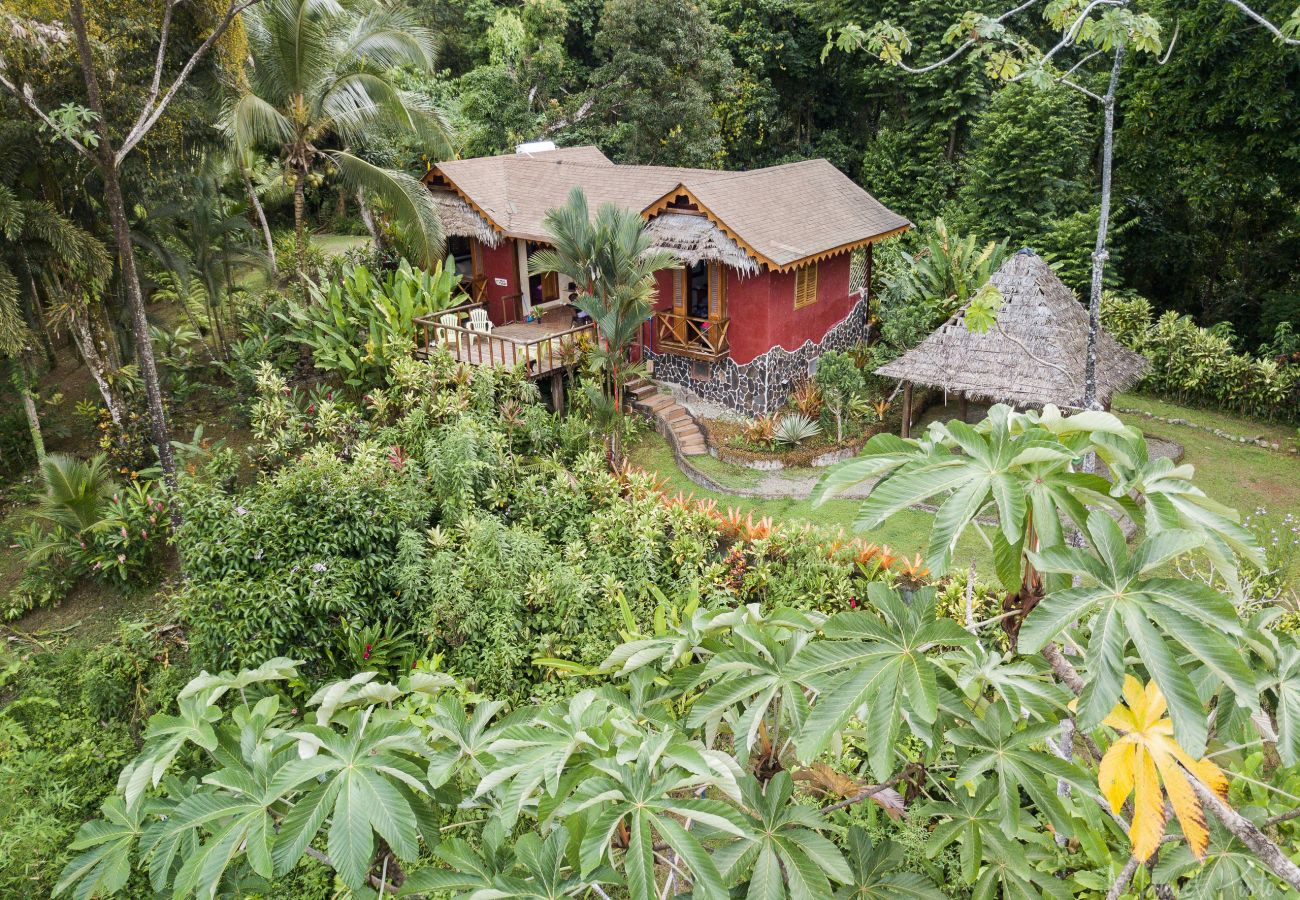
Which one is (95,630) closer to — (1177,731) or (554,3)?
(1177,731)

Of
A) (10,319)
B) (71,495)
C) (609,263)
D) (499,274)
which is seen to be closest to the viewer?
(10,319)

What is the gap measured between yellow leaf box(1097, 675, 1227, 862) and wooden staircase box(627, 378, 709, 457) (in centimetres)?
988

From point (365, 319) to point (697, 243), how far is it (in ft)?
16.8

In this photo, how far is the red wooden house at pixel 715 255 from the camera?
12430 millimetres

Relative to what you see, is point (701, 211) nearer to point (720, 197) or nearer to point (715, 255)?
point (720, 197)

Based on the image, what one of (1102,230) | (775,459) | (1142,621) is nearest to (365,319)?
(775,459)

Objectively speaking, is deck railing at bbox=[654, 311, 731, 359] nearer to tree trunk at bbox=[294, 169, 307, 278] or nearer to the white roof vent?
tree trunk at bbox=[294, 169, 307, 278]

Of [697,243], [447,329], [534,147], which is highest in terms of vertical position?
[534,147]

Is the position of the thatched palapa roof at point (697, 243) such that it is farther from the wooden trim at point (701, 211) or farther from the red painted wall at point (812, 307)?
the red painted wall at point (812, 307)

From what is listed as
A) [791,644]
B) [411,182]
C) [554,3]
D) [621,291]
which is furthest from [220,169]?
[791,644]

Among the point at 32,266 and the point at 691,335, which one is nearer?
the point at 32,266

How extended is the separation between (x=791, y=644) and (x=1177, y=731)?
52.8 inches

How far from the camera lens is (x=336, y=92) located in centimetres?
1279

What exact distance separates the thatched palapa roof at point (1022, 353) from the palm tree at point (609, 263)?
3.50 metres
